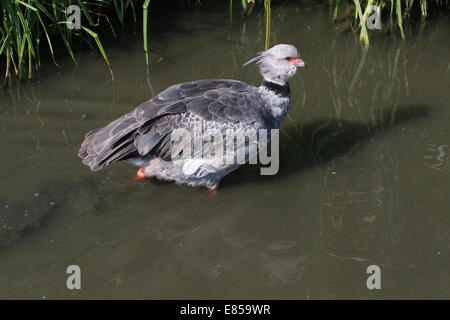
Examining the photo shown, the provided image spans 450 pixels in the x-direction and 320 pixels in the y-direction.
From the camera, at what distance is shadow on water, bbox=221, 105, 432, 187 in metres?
6.36

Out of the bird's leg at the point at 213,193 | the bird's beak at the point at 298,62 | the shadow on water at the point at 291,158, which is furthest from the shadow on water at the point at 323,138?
the bird's beak at the point at 298,62

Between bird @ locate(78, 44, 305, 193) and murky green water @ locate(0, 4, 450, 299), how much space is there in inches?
9.6

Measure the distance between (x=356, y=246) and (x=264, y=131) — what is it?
4.03 feet

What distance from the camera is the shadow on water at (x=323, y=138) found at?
6363 mm

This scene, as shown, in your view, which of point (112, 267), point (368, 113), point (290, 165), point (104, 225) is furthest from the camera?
point (368, 113)

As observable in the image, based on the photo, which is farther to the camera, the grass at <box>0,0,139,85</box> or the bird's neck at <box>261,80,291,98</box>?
the grass at <box>0,0,139,85</box>

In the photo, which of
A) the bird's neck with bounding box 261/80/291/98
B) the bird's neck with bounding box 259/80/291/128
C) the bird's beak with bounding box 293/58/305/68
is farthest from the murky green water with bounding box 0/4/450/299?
the bird's beak with bounding box 293/58/305/68

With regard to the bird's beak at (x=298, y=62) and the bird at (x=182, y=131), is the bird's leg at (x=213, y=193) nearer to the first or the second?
the bird at (x=182, y=131)

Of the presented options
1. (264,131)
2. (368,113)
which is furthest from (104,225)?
(368,113)

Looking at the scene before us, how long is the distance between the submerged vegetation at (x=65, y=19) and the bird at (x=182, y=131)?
1044mm

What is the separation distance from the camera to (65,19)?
7090 mm

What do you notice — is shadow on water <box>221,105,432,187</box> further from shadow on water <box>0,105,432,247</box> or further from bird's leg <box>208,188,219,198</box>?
bird's leg <box>208,188,219,198</box>
